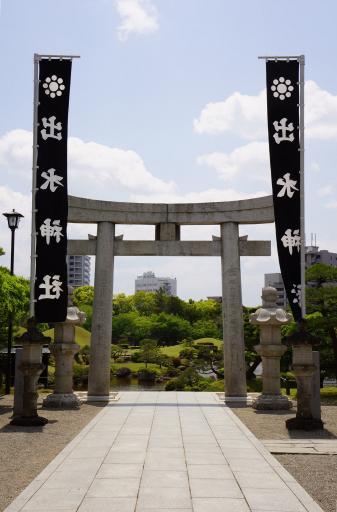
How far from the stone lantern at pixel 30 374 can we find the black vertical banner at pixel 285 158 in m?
6.47

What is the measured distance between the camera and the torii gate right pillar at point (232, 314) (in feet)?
64.8

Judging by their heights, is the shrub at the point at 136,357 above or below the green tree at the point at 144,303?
below

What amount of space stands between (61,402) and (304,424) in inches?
307

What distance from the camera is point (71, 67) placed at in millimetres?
15500

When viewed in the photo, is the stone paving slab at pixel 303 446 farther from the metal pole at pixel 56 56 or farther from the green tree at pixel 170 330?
the green tree at pixel 170 330

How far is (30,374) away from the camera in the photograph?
1372 cm

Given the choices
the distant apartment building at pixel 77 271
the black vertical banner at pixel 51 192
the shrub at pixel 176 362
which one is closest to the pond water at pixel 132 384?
the shrub at pixel 176 362

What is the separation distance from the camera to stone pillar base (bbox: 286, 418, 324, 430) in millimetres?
13008

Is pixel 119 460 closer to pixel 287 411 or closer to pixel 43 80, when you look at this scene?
pixel 287 411

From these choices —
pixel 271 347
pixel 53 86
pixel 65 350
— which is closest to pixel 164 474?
pixel 271 347

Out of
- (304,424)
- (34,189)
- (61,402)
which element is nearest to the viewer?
(304,424)

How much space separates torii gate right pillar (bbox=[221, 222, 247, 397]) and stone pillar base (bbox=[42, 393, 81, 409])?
5.43 meters

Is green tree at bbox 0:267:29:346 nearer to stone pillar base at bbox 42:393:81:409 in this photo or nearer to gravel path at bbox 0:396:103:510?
stone pillar base at bbox 42:393:81:409

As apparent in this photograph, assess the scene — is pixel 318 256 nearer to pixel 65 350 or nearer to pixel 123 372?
pixel 123 372
